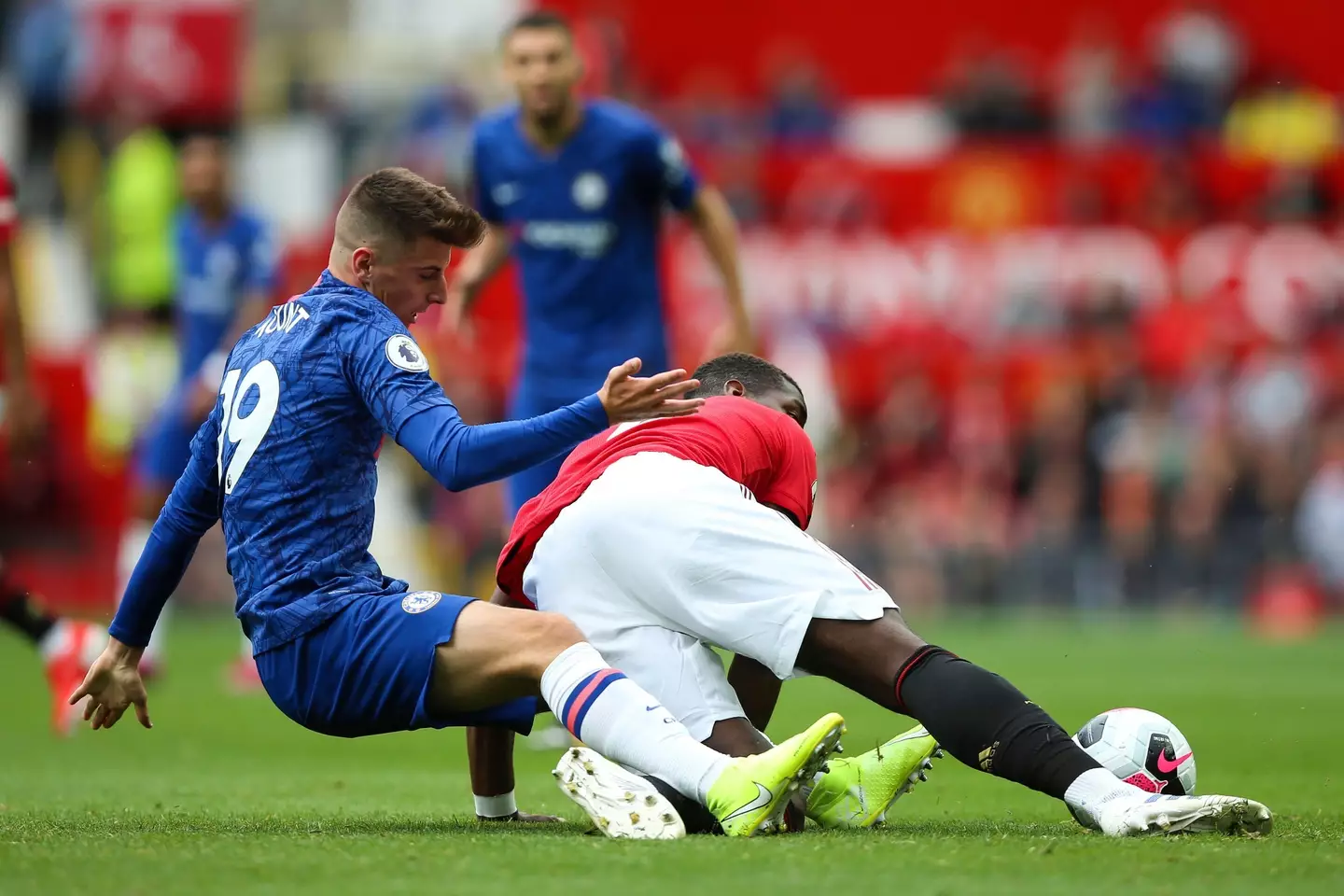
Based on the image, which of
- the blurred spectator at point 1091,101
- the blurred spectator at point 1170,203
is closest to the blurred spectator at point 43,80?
the blurred spectator at point 1091,101

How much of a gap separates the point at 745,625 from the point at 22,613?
13.7 ft

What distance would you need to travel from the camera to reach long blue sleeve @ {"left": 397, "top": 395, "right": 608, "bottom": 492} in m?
4.27

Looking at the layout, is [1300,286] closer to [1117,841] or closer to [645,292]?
[645,292]

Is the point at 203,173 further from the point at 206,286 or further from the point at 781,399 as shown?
the point at 781,399

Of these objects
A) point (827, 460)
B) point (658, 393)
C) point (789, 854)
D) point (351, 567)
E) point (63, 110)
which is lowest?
point (827, 460)

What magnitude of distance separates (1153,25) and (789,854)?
877 inches

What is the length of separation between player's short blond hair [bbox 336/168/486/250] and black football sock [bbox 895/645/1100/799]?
1625mm

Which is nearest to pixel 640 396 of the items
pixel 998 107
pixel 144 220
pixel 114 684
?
pixel 114 684

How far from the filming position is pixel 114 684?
197 inches

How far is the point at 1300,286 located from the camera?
18047 millimetres

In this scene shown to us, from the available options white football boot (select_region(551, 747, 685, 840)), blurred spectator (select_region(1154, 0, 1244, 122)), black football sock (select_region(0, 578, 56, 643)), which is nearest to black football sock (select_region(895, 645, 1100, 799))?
white football boot (select_region(551, 747, 685, 840))

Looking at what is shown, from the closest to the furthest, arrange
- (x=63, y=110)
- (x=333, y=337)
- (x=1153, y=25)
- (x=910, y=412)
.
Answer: (x=333, y=337)
(x=910, y=412)
(x=63, y=110)
(x=1153, y=25)

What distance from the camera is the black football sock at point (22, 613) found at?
7676mm

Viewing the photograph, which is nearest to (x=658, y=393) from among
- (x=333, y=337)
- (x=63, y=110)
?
(x=333, y=337)
